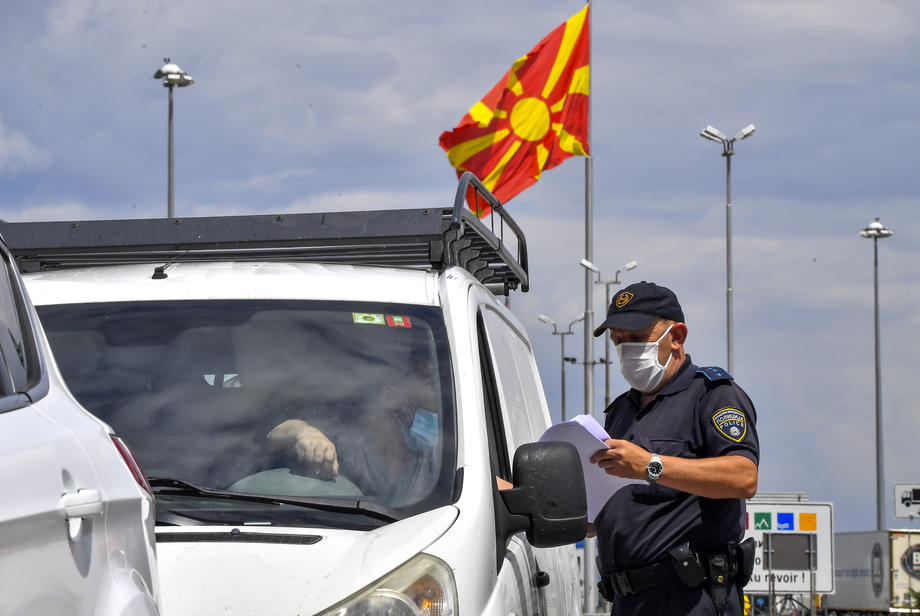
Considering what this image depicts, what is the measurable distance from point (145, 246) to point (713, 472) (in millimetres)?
2295

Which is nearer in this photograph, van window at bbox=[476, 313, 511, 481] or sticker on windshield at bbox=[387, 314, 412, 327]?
sticker on windshield at bbox=[387, 314, 412, 327]

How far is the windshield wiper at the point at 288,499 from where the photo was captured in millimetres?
4109

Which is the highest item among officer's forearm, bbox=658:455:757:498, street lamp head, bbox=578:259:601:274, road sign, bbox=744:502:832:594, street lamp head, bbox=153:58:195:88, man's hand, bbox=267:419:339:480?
street lamp head, bbox=153:58:195:88

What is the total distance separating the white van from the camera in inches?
152

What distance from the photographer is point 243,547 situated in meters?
3.91

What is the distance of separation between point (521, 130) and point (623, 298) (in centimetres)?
1346

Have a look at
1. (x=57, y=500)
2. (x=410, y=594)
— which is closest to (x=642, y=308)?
(x=410, y=594)

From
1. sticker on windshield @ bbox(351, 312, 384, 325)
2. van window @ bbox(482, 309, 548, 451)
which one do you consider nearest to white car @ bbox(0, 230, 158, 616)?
sticker on windshield @ bbox(351, 312, 384, 325)

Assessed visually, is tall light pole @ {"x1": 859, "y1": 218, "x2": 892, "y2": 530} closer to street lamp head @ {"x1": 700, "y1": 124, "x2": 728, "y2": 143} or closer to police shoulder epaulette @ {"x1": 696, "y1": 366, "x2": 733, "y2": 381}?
street lamp head @ {"x1": 700, "y1": 124, "x2": 728, "y2": 143}

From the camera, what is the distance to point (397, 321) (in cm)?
475

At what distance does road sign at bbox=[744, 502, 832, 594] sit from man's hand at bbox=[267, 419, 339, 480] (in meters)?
20.1

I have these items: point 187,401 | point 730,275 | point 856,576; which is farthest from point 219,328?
point 856,576

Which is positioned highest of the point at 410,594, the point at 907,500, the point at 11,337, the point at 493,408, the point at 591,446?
the point at 11,337

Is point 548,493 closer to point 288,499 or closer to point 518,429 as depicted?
point 288,499
